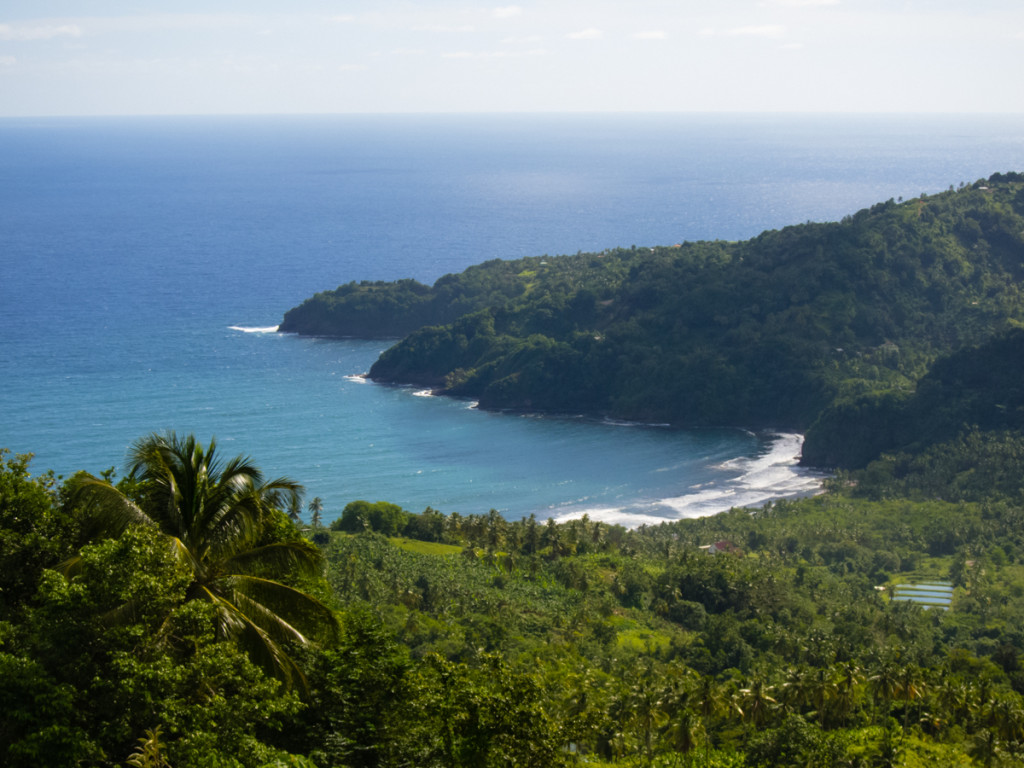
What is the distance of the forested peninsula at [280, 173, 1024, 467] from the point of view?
11394 centimetres

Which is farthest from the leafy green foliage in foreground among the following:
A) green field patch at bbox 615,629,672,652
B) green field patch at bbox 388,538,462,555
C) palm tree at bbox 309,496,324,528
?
palm tree at bbox 309,496,324,528

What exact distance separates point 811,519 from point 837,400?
2599 cm

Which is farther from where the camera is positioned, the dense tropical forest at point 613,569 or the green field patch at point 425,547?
the green field patch at point 425,547

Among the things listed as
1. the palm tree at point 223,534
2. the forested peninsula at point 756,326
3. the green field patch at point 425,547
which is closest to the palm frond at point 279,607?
the palm tree at point 223,534

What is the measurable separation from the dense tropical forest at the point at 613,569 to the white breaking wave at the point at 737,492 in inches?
129

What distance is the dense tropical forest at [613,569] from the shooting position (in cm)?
1656

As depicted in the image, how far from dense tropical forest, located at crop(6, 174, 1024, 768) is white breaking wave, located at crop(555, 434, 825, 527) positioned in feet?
10.7

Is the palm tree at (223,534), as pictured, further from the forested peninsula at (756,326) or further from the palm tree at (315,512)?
the forested peninsula at (756,326)

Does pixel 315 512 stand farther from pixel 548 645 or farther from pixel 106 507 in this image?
pixel 106 507

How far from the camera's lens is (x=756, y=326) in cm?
12431

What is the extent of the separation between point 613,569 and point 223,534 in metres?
52.5

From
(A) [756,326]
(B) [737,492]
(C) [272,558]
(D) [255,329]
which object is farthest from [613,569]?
(D) [255,329]

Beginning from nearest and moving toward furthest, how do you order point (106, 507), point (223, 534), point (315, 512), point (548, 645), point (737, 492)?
point (106, 507)
point (223, 534)
point (548, 645)
point (315, 512)
point (737, 492)

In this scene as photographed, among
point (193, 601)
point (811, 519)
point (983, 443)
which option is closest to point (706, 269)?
point (983, 443)
